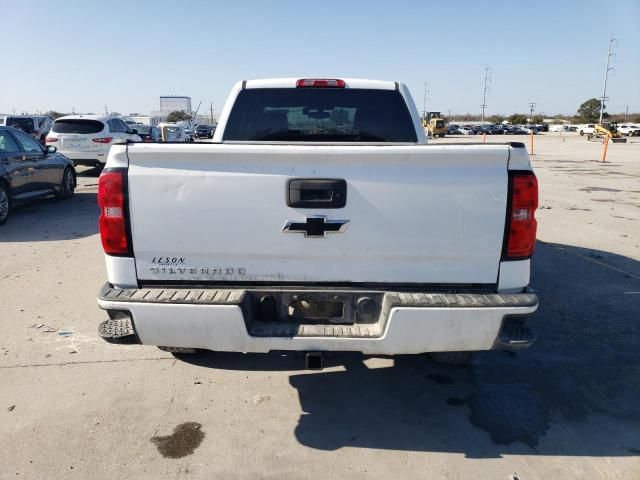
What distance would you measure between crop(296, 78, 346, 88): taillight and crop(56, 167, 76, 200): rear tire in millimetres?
8618

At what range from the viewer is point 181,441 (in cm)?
304

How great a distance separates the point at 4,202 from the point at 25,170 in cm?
89

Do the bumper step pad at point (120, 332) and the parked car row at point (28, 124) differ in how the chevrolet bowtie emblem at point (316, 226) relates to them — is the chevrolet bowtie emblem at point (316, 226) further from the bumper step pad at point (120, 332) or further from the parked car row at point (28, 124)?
the parked car row at point (28, 124)

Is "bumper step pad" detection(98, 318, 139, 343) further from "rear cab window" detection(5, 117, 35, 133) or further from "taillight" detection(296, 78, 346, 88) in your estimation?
"rear cab window" detection(5, 117, 35, 133)

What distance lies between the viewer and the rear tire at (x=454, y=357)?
3577 mm

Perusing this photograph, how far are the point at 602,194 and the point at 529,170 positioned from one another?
11883 millimetres

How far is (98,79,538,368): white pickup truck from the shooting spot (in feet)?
8.81

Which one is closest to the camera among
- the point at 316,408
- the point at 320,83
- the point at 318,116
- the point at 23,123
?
the point at 316,408

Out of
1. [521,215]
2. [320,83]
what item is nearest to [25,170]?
[320,83]

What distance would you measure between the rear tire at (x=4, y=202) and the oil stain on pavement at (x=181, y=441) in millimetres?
7514

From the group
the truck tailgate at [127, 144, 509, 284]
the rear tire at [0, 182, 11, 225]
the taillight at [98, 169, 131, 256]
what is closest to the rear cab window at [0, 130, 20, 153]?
the rear tire at [0, 182, 11, 225]

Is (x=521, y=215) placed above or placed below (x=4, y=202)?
above

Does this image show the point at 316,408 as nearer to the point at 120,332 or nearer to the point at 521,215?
the point at 120,332

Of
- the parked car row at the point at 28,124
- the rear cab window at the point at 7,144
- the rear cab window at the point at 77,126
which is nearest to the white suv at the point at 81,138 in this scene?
the rear cab window at the point at 77,126
